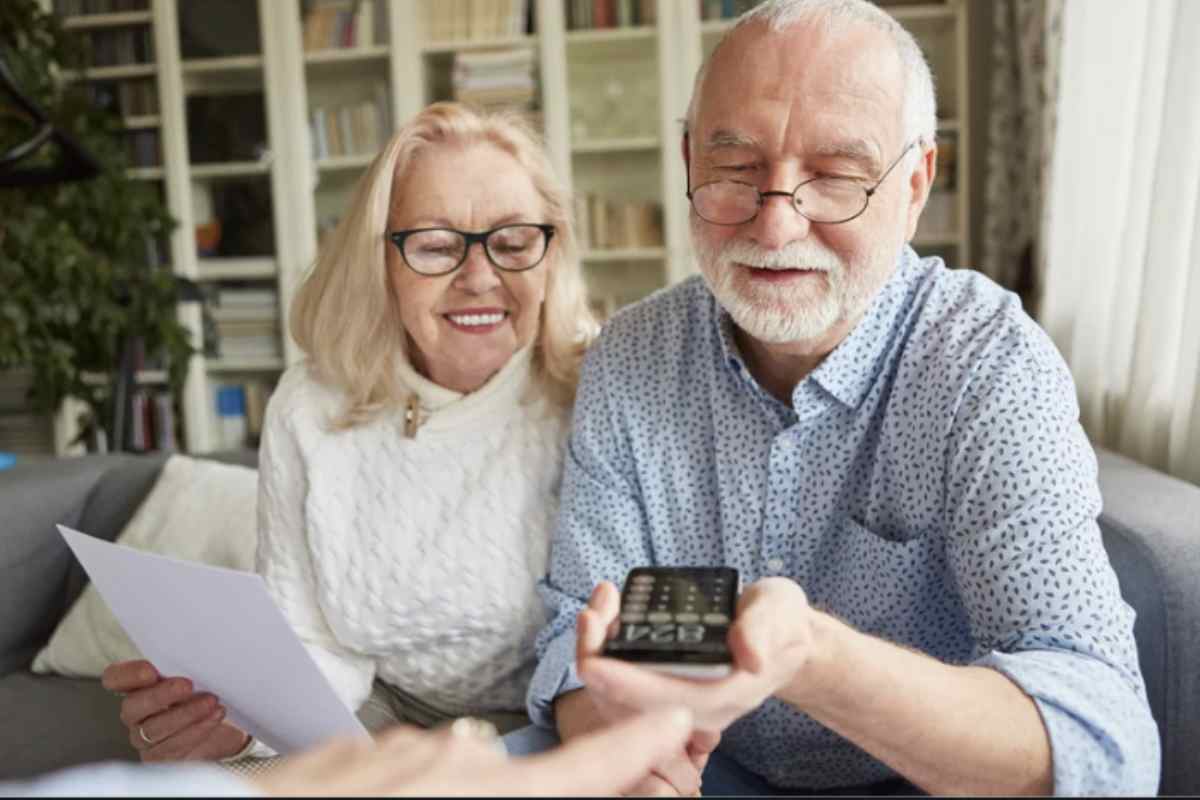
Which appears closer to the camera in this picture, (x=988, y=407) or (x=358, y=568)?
(x=988, y=407)

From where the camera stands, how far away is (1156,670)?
1079 mm

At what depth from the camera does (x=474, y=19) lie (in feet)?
12.3

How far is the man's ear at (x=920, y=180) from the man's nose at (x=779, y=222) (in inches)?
5.3

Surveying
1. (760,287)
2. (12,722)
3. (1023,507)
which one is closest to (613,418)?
(760,287)

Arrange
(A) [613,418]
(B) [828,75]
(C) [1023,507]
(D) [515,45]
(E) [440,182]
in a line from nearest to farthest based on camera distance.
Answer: (C) [1023,507] → (B) [828,75] → (A) [613,418] → (E) [440,182] → (D) [515,45]

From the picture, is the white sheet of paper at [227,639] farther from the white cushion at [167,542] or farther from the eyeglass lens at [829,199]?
the white cushion at [167,542]

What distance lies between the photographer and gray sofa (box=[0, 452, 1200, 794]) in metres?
1.07

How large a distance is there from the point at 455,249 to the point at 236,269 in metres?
2.99

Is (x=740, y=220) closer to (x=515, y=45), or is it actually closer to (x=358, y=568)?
(x=358, y=568)

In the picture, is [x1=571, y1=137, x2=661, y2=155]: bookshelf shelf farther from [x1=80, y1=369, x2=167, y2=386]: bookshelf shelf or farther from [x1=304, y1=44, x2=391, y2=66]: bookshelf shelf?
[x1=80, y1=369, x2=167, y2=386]: bookshelf shelf

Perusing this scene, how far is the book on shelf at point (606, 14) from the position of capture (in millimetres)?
3660

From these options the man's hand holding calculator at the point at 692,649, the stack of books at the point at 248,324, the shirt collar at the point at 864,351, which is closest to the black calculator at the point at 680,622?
the man's hand holding calculator at the point at 692,649

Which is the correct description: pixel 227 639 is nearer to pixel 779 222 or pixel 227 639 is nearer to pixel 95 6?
pixel 779 222

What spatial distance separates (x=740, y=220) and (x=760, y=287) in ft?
0.23
